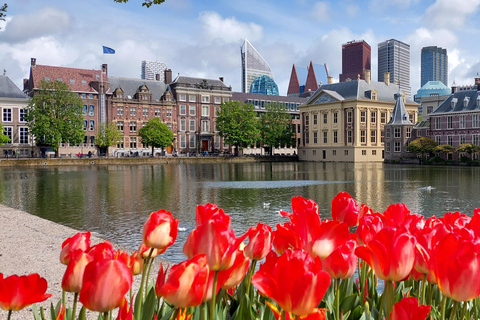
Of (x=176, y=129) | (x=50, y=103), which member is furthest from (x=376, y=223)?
(x=176, y=129)

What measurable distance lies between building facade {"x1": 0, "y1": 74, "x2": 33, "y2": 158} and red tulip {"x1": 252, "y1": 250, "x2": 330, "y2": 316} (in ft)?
222

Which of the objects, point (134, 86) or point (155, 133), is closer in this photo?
point (155, 133)

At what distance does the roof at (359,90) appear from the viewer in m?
68.9

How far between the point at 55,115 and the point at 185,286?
62712 millimetres

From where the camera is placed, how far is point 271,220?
1257cm

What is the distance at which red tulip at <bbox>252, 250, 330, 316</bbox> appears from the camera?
1.31 metres

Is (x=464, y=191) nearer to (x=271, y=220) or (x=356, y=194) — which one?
(x=356, y=194)

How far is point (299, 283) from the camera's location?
131 cm

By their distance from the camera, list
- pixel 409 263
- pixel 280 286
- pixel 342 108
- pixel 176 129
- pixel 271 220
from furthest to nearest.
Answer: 1. pixel 176 129
2. pixel 342 108
3. pixel 271 220
4. pixel 409 263
5. pixel 280 286

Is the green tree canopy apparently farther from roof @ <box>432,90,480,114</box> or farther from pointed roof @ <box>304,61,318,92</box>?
pointed roof @ <box>304,61,318,92</box>

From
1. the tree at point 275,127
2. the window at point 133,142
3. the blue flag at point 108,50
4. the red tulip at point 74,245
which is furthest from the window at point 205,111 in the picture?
the red tulip at point 74,245

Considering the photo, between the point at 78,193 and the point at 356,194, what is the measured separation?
12088 mm

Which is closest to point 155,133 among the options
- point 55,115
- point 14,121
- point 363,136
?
point 55,115

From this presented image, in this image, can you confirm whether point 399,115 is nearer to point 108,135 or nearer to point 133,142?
point 133,142
